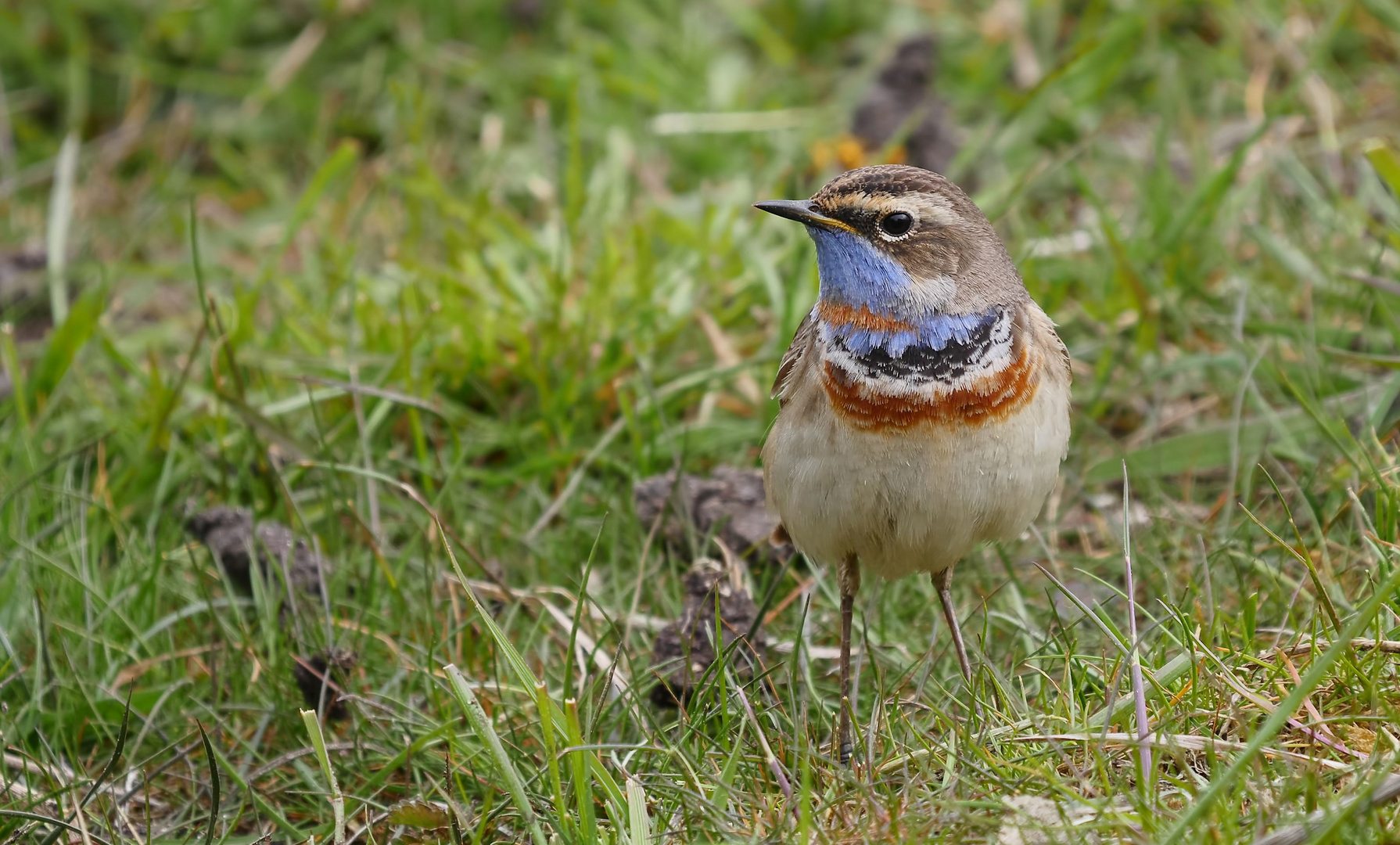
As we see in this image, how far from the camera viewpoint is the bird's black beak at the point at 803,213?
13.3ft

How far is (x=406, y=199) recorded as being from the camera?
6.83 m

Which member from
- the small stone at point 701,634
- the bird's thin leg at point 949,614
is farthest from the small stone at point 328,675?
the bird's thin leg at point 949,614

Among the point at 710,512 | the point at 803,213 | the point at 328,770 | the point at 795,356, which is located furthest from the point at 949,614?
the point at 328,770

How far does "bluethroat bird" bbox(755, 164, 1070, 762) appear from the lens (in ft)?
12.6

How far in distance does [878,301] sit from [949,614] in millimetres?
923

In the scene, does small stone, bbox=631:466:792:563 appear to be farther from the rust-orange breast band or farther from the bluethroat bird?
the rust-orange breast band

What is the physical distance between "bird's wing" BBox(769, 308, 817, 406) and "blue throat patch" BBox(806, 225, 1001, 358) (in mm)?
110

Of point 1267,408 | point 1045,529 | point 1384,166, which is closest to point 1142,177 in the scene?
point 1384,166

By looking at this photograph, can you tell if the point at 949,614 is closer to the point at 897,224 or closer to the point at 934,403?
A: the point at 934,403

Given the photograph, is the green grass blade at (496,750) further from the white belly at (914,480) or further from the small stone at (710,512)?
the small stone at (710,512)

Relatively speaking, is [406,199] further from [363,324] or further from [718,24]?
[718,24]

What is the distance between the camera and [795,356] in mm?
4312

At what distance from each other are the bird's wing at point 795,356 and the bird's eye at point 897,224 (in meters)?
0.34

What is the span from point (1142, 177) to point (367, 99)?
392 cm
